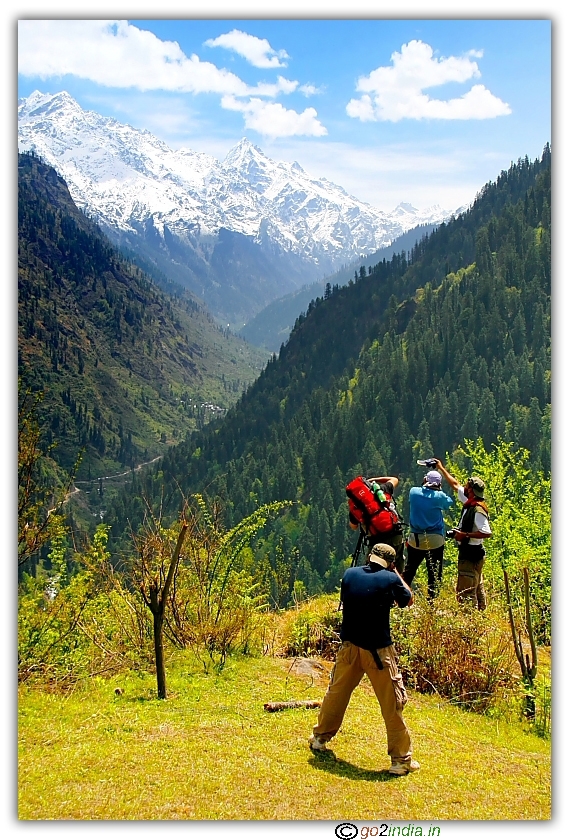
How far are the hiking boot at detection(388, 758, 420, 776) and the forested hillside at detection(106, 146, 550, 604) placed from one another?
85459 mm

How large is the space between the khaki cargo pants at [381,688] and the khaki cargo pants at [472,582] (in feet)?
15.5

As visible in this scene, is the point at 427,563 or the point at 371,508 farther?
the point at 427,563

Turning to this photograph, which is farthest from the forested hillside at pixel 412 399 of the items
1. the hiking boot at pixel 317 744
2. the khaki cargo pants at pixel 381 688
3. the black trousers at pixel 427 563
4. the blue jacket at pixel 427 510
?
the khaki cargo pants at pixel 381 688

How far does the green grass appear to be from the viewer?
728 cm

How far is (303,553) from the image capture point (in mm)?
103438

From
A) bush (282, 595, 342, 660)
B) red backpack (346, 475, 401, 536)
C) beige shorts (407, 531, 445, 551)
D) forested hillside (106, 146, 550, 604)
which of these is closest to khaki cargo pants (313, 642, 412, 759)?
red backpack (346, 475, 401, 536)

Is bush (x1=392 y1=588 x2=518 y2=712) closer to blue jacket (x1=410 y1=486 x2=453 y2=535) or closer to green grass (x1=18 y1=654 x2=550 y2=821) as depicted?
green grass (x1=18 y1=654 x2=550 y2=821)

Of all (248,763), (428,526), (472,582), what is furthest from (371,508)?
(248,763)

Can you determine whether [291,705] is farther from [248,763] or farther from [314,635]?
[314,635]

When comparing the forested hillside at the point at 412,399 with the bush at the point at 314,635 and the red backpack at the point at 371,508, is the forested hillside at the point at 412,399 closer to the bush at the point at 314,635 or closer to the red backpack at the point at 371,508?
the bush at the point at 314,635

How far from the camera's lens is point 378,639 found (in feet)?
24.7

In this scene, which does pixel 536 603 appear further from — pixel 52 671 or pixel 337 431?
pixel 337 431

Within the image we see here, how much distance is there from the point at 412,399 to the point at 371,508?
127 meters

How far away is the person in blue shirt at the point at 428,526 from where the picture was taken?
11672 millimetres
